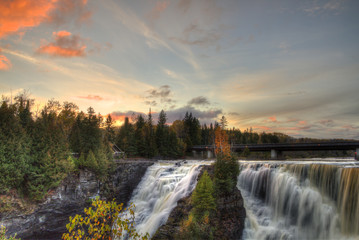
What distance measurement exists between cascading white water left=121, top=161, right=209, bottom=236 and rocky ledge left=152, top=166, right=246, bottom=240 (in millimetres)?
2025

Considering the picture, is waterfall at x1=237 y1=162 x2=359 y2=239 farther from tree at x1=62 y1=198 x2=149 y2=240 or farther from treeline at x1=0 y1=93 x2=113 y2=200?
treeline at x1=0 y1=93 x2=113 y2=200

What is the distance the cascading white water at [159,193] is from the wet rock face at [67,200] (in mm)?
3200

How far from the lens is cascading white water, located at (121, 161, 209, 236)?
26.5m

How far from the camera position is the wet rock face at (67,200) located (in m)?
27.1

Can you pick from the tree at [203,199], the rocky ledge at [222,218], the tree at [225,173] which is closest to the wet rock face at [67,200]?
the rocky ledge at [222,218]

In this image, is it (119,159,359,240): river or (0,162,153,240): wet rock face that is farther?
(0,162,153,240): wet rock face

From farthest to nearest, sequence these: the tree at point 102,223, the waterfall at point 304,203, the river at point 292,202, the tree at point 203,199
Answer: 1. the tree at point 203,199
2. the river at point 292,202
3. the waterfall at point 304,203
4. the tree at point 102,223

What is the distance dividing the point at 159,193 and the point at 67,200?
564 inches

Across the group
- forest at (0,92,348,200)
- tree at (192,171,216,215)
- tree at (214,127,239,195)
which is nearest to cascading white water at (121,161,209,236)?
tree at (214,127,239,195)

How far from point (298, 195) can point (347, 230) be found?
15.7 ft

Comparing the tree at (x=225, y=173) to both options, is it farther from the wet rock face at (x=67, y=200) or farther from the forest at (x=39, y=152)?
the forest at (x=39, y=152)

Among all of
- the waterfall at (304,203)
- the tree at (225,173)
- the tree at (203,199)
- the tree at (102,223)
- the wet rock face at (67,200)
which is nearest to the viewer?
the tree at (102,223)

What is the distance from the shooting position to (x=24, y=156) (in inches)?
1171

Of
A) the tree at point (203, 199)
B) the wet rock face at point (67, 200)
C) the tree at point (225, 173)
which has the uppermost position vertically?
the tree at point (225, 173)
